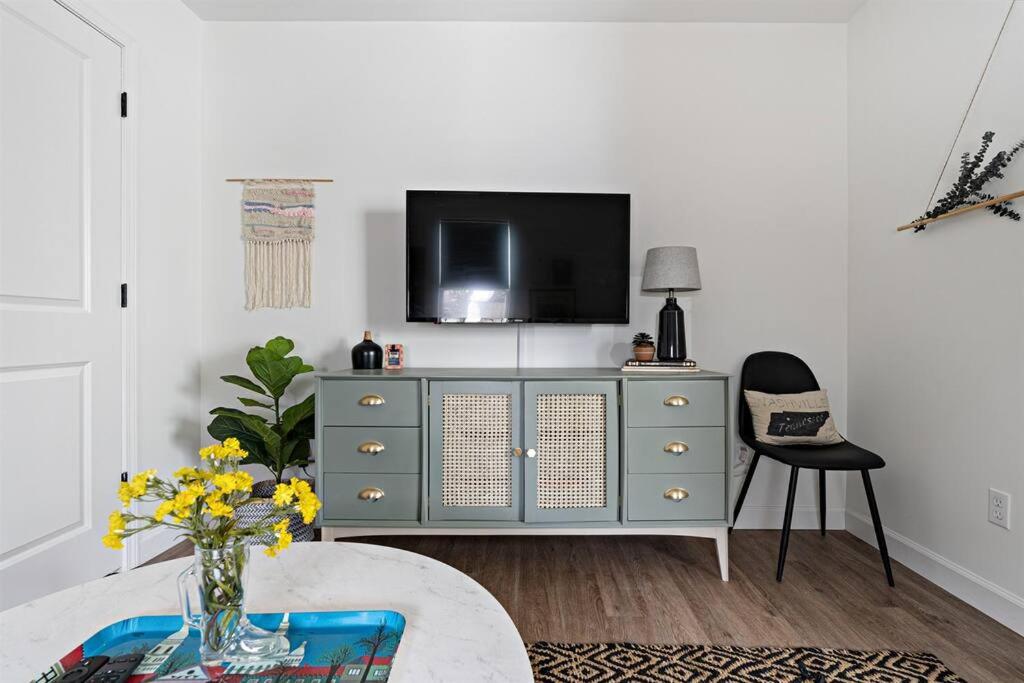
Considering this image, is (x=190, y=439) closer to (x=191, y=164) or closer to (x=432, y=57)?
(x=191, y=164)

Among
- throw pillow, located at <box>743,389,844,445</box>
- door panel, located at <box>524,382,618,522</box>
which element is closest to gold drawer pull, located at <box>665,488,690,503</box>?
door panel, located at <box>524,382,618,522</box>

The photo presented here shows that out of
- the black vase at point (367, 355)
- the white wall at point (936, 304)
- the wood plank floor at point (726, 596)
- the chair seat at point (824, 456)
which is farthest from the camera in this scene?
the black vase at point (367, 355)

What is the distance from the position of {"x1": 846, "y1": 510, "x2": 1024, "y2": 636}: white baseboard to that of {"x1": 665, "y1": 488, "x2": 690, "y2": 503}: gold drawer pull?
101cm

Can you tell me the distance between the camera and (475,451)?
1974mm

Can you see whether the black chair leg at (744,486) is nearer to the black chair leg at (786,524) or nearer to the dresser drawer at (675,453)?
the black chair leg at (786,524)

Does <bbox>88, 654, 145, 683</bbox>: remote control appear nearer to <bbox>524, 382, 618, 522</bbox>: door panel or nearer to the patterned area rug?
the patterned area rug

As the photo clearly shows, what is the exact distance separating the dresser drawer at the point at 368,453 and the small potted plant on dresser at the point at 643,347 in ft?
3.52

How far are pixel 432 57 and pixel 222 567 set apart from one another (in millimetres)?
2507

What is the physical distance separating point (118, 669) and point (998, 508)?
2.46 meters

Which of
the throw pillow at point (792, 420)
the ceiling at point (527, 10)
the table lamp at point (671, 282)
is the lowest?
the throw pillow at point (792, 420)

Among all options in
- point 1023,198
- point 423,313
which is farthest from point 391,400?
point 1023,198

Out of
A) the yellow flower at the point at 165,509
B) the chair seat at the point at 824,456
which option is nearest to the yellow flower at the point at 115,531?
the yellow flower at the point at 165,509

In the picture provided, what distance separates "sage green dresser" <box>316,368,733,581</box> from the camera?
195 cm

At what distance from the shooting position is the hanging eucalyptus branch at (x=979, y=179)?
5.46ft
